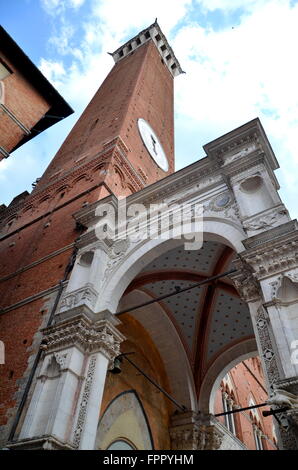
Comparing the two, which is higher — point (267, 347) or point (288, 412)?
A: point (267, 347)

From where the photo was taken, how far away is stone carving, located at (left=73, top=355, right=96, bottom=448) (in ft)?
16.4

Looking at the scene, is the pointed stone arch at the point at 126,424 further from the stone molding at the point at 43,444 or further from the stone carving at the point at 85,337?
the stone molding at the point at 43,444

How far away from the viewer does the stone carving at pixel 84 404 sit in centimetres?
500

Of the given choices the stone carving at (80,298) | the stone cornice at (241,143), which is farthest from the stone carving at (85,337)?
the stone cornice at (241,143)

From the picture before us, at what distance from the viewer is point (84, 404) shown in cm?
532

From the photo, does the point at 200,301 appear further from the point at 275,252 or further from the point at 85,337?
the point at 275,252

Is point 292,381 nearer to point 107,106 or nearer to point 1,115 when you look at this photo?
point 1,115

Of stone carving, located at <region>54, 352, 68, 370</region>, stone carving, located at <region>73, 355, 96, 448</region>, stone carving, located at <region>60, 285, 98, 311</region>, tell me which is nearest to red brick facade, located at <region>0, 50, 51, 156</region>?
stone carving, located at <region>60, 285, 98, 311</region>

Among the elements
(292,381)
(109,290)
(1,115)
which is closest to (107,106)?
(1,115)

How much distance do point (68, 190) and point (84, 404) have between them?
8042mm

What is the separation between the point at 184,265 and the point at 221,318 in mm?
1778

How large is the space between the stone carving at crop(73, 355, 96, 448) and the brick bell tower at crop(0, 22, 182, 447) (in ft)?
3.31

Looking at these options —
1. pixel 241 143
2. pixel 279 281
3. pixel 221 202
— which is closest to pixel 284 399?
pixel 279 281

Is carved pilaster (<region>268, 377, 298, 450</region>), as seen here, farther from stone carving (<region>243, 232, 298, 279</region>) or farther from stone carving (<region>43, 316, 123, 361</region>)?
stone carving (<region>43, 316, 123, 361</region>)
